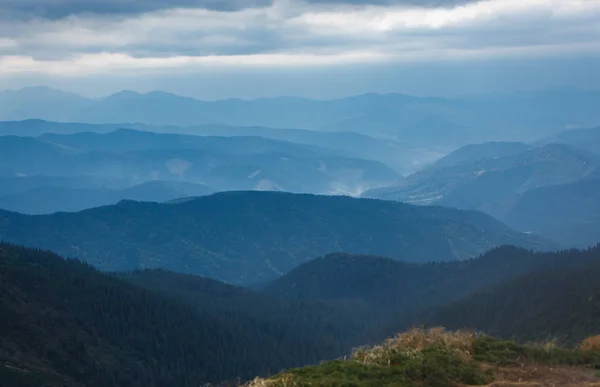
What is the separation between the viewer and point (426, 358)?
22.5 meters

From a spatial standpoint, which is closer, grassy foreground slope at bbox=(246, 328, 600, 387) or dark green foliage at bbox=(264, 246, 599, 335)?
grassy foreground slope at bbox=(246, 328, 600, 387)

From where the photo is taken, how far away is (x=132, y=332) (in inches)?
4264

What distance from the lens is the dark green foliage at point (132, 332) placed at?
86188 millimetres

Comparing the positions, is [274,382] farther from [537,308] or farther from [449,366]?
[537,308]

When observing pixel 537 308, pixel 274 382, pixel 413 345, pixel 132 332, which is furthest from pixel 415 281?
pixel 274 382

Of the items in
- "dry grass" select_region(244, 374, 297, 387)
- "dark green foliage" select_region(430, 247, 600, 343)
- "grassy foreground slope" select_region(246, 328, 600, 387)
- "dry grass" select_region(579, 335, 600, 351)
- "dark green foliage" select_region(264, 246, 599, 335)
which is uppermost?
"dry grass" select_region(244, 374, 297, 387)

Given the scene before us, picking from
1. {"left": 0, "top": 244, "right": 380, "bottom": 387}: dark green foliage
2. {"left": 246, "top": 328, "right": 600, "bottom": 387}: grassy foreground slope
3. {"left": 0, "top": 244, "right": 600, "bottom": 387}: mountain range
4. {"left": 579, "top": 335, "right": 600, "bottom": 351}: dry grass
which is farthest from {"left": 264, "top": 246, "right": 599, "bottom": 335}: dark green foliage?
{"left": 246, "top": 328, "right": 600, "bottom": 387}: grassy foreground slope

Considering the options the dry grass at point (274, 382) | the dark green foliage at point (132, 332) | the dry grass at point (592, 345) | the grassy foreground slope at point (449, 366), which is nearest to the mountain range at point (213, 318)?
the dark green foliage at point (132, 332)

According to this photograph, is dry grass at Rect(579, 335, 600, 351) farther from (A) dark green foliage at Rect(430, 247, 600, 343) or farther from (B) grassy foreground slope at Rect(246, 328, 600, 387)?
(A) dark green foliage at Rect(430, 247, 600, 343)

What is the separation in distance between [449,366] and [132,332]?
93401mm

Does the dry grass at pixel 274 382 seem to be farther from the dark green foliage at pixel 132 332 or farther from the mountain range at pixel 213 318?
the dark green foliage at pixel 132 332

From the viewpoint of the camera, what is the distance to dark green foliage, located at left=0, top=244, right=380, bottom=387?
86.2 metres

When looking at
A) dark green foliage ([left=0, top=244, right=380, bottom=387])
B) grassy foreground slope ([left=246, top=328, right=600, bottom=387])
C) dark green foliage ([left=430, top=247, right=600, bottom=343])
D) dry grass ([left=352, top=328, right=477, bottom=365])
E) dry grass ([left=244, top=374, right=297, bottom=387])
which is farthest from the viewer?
dark green foliage ([left=0, top=244, right=380, bottom=387])

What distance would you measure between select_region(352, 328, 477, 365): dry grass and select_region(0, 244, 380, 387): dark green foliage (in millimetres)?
53824
